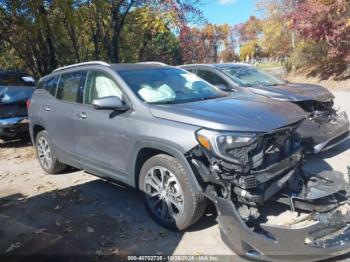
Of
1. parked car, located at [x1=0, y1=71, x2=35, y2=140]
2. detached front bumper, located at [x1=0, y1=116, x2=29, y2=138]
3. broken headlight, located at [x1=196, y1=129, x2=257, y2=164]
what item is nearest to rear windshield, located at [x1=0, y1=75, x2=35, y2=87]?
parked car, located at [x1=0, y1=71, x2=35, y2=140]

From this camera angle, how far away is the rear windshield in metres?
9.80

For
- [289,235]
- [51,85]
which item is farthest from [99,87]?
[289,235]

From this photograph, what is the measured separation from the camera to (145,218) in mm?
4758

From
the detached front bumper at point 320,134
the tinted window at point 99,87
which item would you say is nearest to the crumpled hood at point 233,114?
the tinted window at point 99,87

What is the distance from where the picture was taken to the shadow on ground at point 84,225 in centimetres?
409

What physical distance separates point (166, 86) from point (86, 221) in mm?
1960

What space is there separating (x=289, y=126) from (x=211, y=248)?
1.51 metres

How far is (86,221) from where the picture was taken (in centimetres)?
480

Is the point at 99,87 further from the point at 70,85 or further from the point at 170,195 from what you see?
the point at 170,195

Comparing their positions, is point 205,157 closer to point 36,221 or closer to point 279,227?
point 279,227

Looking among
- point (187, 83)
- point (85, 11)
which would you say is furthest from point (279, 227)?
point (85, 11)

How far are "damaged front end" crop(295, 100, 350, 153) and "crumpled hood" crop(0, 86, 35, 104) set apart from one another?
21.6 ft

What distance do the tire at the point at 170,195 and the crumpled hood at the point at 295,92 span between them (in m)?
3.22

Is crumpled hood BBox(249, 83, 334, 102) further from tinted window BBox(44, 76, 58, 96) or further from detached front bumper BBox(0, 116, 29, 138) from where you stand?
detached front bumper BBox(0, 116, 29, 138)
